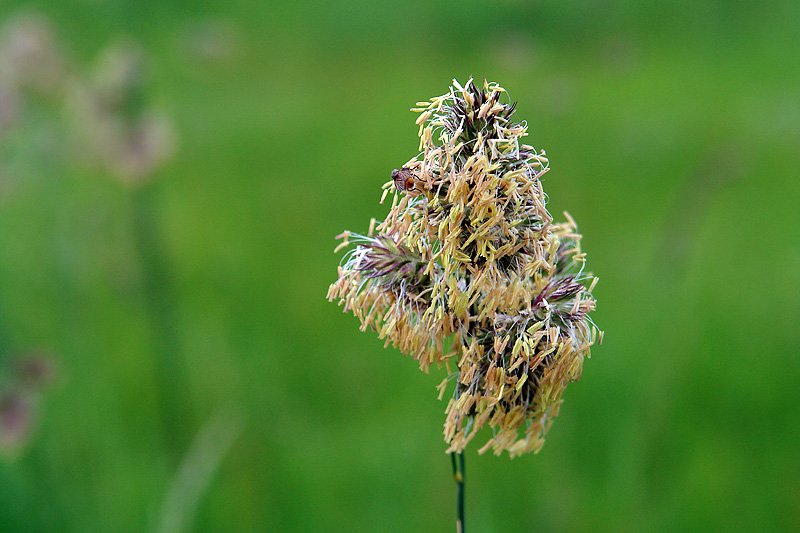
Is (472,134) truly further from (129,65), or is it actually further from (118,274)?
(118,274)

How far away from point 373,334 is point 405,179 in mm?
3414

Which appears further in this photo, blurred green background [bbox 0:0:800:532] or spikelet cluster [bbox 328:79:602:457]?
blurred green background [bbox 0:0:800:532]

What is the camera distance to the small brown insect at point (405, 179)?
4.10ft

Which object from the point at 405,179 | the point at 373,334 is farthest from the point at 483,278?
the point at 373,334

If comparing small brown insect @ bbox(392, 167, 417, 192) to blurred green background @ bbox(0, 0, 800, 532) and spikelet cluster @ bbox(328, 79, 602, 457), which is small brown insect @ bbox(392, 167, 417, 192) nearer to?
spikelet cluster @ bbox(328, 79, 602, 457)

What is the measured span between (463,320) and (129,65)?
234cm

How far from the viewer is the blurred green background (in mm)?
3039

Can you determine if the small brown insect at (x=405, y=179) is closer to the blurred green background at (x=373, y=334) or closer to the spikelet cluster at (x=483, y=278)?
the spikelet cluster at (x=483, y=278)

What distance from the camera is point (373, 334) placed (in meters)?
4.60

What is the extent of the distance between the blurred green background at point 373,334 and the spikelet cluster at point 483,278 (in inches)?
45.9

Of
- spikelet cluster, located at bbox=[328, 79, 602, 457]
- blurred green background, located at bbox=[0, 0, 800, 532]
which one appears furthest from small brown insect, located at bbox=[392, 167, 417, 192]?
blurred green background, located at bbox=[0, 0, 800, 532]

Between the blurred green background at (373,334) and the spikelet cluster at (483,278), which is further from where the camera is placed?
the blurred green background at (373,334)

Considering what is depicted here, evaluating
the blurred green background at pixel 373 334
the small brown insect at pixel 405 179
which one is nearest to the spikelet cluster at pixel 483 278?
the small brown insect at pixel 405 179

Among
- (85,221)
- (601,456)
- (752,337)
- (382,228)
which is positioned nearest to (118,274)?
(85,221)
